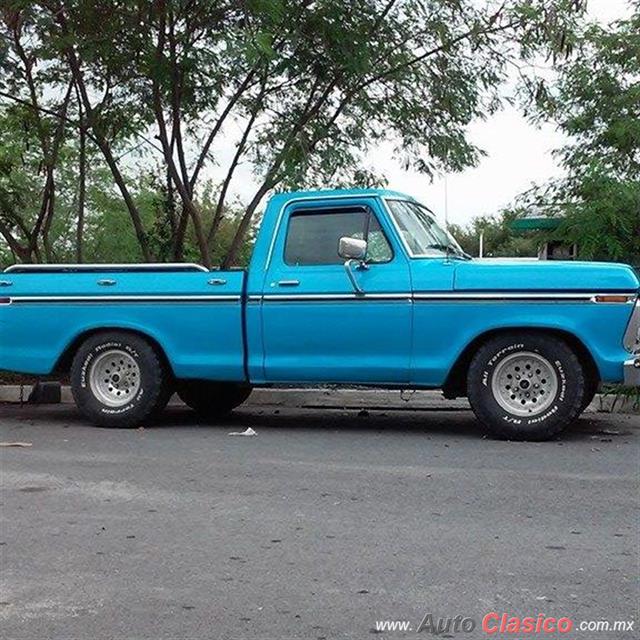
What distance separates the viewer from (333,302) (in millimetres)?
A: 9461

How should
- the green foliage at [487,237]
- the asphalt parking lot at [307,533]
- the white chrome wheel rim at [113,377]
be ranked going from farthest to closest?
the green foliage at [487,237] → the white chrome wheel rim at [113,377] → the asphalt parking lot at [307,533]

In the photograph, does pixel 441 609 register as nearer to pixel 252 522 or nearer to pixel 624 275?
pixel 252 522

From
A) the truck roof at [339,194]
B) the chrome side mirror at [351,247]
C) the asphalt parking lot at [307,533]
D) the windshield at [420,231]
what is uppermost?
the truck roof at [339,194]

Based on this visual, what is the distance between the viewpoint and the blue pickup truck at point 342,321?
29.4 feet

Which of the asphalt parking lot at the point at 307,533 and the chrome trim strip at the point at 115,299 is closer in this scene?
the asphalt parking lot at the point at 307,533

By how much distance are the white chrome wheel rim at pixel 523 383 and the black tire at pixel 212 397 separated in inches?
109

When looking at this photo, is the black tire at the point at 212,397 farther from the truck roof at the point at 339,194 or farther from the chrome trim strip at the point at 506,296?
the chrome trim strip at the point at 506,296

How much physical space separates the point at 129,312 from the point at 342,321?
2.02 m

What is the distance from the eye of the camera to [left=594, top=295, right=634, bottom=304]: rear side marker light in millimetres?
8781

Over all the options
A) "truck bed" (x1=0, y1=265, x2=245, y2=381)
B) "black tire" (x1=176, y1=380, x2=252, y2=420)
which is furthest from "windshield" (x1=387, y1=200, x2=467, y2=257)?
"black tire" (x1=176, y1=380, x2=252, y2=420)

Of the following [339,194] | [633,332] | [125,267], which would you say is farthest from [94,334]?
[633,332]

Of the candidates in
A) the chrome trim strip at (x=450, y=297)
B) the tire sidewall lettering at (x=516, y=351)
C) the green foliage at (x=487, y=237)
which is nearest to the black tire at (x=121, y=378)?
the chrome trim strip at (x=450, y=297)

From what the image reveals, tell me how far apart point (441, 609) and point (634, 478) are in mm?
3263

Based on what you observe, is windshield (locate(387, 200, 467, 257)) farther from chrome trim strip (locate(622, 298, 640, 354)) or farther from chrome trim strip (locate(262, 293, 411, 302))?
chrome trim strip (locate(622, 298, 640, 354))
